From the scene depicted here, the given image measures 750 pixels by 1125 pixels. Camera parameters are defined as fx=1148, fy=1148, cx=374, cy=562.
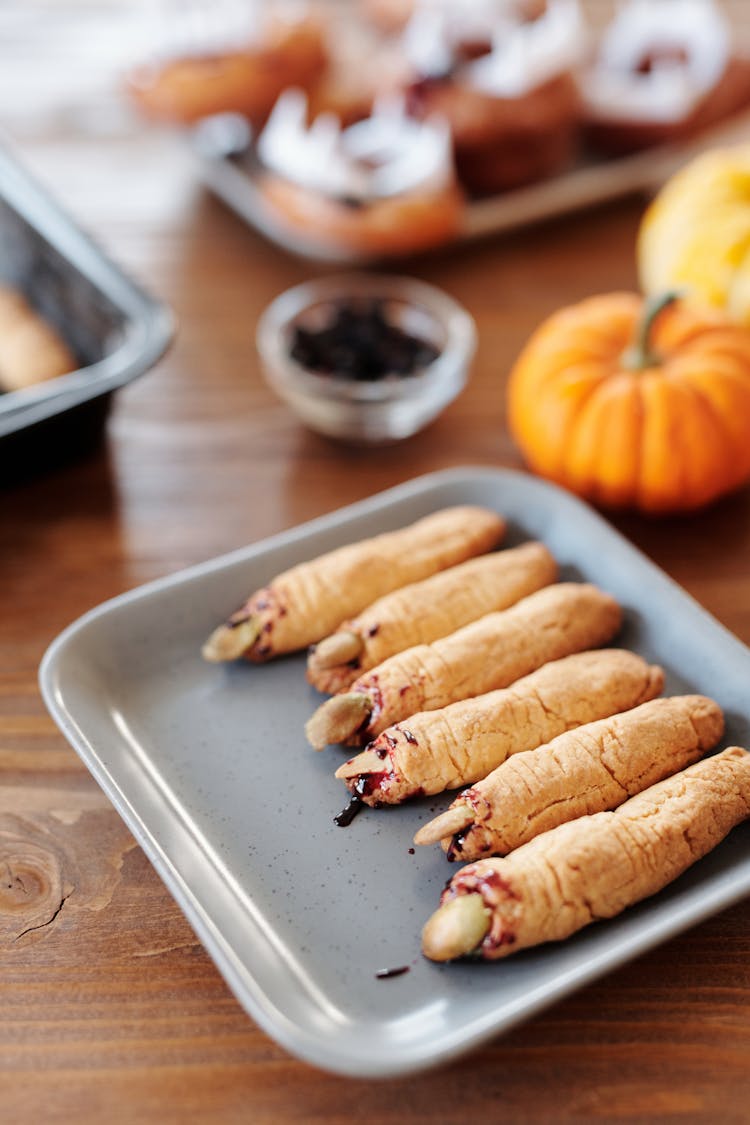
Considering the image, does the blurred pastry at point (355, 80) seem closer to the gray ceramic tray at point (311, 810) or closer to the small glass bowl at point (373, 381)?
the small glass bowl at point (373, 381)

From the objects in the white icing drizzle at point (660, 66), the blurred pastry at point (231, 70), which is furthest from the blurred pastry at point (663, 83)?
the blurred pastry at point (231, 70)

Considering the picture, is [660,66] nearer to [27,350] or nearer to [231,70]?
[231,70]

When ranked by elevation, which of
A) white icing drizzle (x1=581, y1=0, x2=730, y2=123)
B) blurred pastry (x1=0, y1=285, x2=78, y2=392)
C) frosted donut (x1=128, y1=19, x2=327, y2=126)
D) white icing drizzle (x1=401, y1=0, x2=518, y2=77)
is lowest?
white icing drizzle (x1=581, y1=0, x2=730, y2=123)

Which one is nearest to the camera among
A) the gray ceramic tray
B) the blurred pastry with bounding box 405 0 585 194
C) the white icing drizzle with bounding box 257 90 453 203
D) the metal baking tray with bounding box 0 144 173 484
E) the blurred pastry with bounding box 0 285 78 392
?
the gray ceramic tray

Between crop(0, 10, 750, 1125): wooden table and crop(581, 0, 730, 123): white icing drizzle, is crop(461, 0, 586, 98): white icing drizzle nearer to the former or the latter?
crop(581, 0, 730, 123): white icing drizzle

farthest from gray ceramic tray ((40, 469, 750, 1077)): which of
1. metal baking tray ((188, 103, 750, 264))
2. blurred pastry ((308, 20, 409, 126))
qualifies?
blurred pastry ((308, 20, 409, 126))

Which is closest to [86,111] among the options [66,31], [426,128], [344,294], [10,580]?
[66,31]

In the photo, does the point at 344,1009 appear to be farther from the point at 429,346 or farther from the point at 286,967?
the point at 429,346
